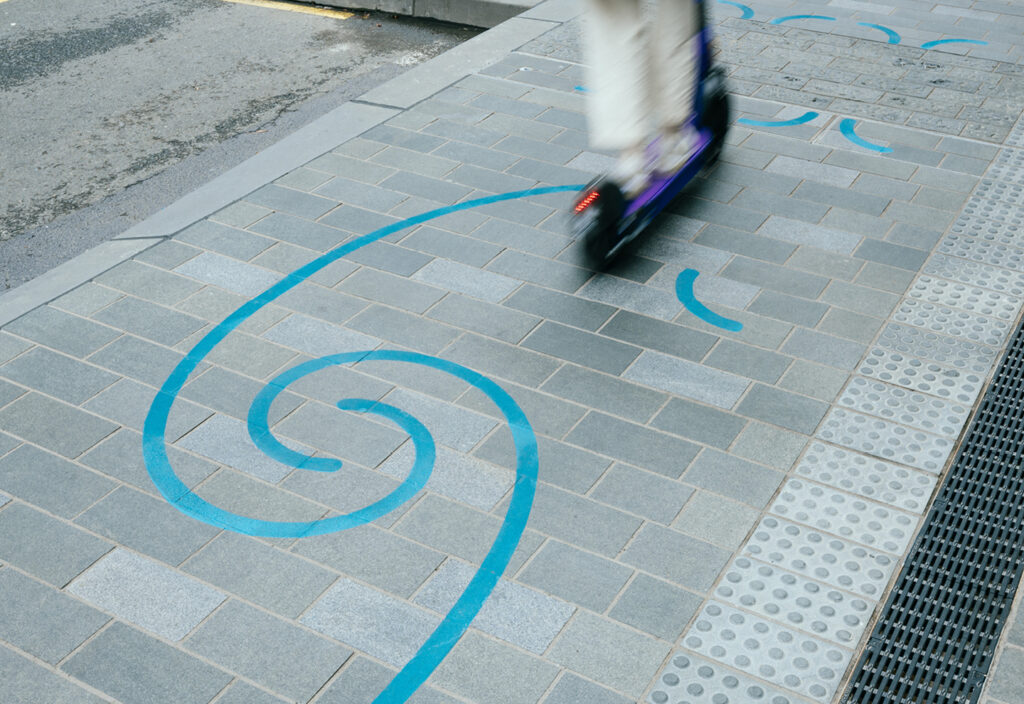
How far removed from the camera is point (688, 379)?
4.11 meters

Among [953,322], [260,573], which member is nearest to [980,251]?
[953,322]

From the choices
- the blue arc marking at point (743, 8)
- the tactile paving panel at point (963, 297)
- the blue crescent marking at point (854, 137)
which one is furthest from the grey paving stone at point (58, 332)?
the blue arc marking at point (743, 8)

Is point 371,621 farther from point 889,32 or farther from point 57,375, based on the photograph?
point 889,32

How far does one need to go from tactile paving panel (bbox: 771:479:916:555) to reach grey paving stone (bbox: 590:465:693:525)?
0.32 m

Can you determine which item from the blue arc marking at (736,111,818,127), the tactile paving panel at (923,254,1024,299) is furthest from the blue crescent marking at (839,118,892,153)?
the tactile paving panel at (923,254,1024,299)

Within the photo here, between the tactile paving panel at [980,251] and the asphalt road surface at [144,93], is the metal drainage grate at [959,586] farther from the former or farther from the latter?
the asphalt road surface at [144,93]

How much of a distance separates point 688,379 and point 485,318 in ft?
2.99

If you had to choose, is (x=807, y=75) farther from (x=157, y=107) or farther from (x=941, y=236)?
(x=157, y=107)

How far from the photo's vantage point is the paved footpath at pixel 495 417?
3.05m

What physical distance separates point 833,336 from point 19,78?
20.4 feet

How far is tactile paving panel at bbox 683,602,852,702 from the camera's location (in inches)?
115

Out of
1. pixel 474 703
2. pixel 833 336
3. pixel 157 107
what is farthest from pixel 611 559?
pixel 157 107

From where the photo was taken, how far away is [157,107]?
7.13 meters

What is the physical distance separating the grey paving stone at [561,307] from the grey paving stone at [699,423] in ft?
2.05
